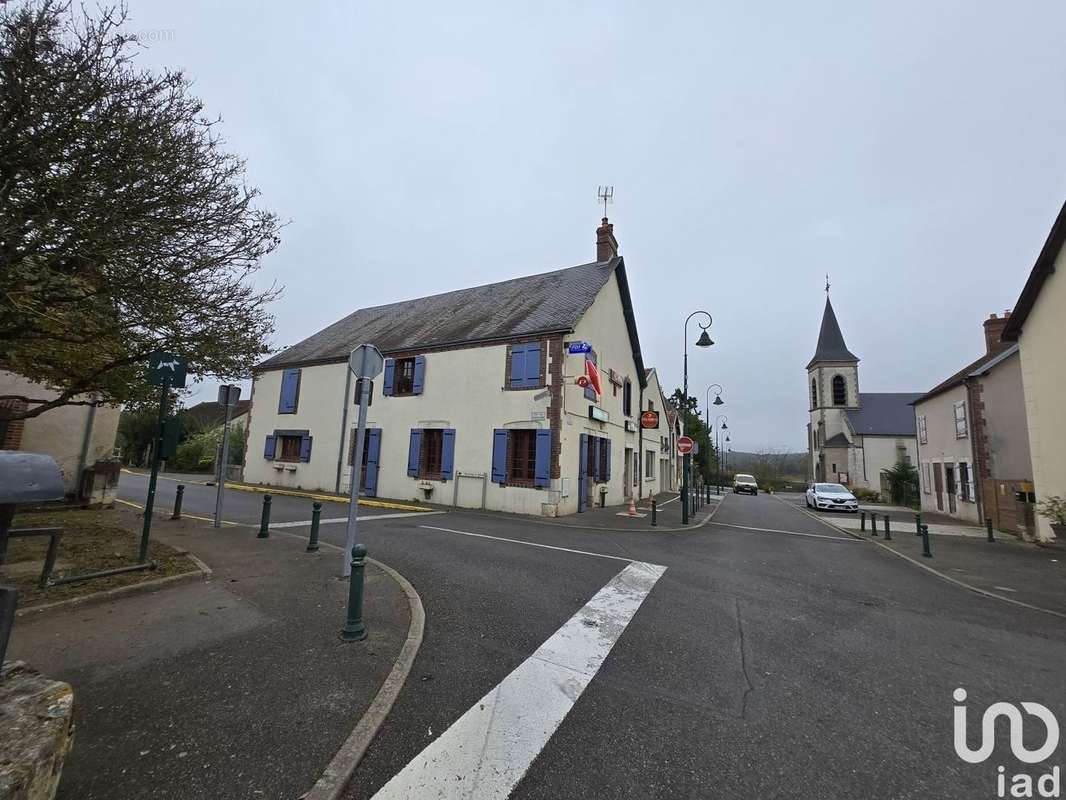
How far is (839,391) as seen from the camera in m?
47.8

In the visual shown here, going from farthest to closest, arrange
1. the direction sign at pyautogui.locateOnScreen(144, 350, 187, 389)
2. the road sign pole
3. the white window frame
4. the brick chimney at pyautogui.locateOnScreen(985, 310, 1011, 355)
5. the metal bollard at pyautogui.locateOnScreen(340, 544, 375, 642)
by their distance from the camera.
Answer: the brick chimney at pyautogui.locateOnScreen(985, 310, 1011, 355)
the white window frame
the direction sign at pyautogui.locateOnScreen(144, 350, 187, 389)
the road sign pole
the metal bollard at pyautogui.locateOnScreen(340, 544, 375, 642)

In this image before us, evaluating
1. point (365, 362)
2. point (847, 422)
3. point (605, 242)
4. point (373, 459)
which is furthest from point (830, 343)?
point (365, 362)

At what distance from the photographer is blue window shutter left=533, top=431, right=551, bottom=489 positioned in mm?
13320

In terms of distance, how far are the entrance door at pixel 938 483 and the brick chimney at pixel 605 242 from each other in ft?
57.5

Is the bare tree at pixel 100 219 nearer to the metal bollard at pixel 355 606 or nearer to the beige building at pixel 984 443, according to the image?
the metal bollard at pixel 355 606

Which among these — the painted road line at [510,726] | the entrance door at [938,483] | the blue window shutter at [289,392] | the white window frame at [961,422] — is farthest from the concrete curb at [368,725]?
the entrance door at [938,483]

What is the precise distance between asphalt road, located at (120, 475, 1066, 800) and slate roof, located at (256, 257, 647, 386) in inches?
378

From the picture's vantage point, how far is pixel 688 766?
2.65 metres

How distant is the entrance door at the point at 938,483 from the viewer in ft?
65.5

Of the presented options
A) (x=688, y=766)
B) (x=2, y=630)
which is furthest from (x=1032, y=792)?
(x=2, y=630)

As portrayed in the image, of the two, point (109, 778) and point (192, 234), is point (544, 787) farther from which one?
point (192, 234)

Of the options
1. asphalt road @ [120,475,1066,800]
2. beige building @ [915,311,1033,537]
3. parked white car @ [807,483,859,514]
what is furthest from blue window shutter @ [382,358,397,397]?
parked white car @ [807,483,859,514]

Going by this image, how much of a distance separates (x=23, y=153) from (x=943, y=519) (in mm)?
26574

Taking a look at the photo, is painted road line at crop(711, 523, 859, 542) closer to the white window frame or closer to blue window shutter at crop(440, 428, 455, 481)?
blue window shutter at crop(440, 428, 455, 481)
